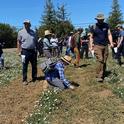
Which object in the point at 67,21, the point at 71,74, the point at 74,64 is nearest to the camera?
the point at 71,74

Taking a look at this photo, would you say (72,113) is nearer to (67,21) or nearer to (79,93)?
(79,93)

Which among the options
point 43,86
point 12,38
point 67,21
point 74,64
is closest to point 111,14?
point 67,21

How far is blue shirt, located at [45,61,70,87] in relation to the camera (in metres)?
13.9

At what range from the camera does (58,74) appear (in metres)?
14.4

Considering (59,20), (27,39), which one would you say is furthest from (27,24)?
(59,20)

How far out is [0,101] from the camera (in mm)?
13750

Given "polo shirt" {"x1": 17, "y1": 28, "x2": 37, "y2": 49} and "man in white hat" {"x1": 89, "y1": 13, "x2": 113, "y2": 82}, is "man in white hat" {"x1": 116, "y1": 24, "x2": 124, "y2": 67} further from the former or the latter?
"polo shirt" {"x1": 17, "y1": 28, "x2": 37, "y2": 49}

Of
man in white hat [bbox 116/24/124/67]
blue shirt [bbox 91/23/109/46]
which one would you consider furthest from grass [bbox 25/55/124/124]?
man in white hat [bbox 116/24/124/67]

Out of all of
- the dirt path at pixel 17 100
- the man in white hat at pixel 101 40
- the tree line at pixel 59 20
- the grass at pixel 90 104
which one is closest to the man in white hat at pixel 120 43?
the grass at pixel 90 104

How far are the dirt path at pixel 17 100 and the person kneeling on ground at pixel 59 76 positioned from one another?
1.17 feet

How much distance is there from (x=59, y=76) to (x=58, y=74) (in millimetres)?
110

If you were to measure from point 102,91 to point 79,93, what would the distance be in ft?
2.32

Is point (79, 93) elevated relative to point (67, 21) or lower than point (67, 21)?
lower

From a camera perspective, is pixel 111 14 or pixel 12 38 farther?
pixel 12 38
